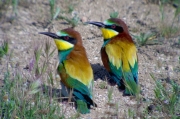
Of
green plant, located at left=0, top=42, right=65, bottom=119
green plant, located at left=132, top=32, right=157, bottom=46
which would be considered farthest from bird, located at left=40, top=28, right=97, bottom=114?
green plant, located at left=132, top=32, right=157, bottom=46

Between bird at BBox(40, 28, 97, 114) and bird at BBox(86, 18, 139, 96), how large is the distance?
1.45ft

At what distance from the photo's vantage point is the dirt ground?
5438 mm

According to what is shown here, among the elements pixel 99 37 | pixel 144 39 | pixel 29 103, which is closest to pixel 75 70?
pixel 29 103

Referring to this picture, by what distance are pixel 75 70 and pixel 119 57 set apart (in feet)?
2.42

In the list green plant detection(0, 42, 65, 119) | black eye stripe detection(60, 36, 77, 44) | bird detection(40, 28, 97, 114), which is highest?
black eye stripe detection(60, 36, 77, 44)

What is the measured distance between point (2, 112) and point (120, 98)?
141 centimetres

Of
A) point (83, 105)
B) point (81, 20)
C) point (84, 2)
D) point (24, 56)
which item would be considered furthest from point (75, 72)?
point (84, 2)

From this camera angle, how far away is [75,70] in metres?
5.05

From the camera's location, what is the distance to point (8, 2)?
22.8 feet

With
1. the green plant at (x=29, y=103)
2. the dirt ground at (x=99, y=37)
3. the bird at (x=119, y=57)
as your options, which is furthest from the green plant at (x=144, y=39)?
the green plant at (x=29, y=103)

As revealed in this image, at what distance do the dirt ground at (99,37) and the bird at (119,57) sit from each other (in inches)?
6.3

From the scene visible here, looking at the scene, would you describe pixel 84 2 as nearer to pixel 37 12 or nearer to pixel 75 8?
pixel 75 8

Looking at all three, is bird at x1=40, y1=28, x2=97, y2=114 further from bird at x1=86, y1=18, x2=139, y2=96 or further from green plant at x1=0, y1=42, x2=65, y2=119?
bird at x1=86, y1=18, x2=139, y2=96

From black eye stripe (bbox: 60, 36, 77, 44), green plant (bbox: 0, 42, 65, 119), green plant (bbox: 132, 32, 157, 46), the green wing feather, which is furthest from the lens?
green plant (bbox: 132, 32, 157, 46)
